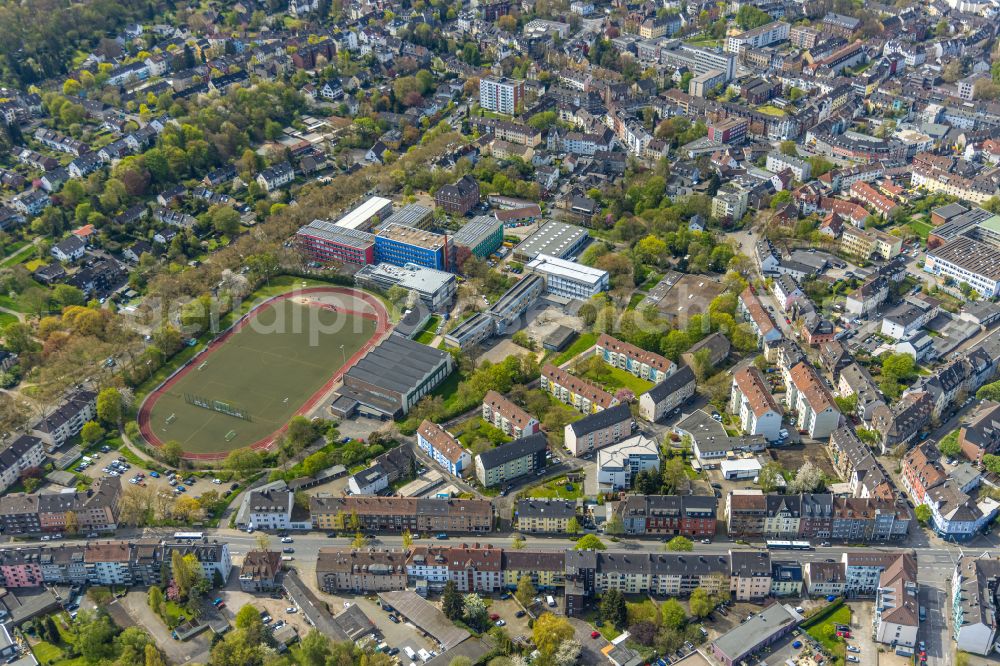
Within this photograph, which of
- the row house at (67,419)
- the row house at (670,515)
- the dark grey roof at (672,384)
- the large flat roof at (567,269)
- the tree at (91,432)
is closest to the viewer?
the row house at (670,515)

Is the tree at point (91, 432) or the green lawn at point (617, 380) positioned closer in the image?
the tree at point (91, 432)

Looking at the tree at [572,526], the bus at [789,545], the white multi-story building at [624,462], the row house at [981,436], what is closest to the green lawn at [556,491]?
the white multi-story building at [624,462]

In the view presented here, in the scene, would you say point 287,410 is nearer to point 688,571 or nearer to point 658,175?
point 688,571

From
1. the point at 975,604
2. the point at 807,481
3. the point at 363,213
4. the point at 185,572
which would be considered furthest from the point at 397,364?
the point at 975,604

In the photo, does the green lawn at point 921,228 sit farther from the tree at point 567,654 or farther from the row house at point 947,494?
the tree at point 567,654

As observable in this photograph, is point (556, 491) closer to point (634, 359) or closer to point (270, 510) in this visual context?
point (634, 359)

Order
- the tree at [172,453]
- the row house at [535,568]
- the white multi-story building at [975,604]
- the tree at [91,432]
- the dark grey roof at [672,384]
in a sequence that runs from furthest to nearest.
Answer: the dark grey roof at [672,384]
the tree at [91,432]
the tree at [172,453]
the row house at [535,568]
the white multi-story building at [975,604]

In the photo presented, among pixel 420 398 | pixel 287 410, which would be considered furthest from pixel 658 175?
pixel 287 410
